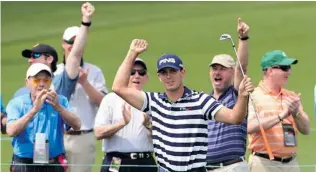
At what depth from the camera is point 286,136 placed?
11.1 meters

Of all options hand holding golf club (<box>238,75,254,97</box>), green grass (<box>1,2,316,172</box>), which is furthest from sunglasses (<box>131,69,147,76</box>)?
green grass (<box>1,2,316,172</box>)

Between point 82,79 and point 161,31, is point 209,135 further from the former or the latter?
point 161,31

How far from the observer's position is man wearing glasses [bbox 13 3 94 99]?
11430 millimetres

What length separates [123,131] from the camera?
1158cm

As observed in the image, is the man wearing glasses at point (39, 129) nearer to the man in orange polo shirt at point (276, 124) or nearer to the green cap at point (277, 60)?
the man in orange polo shirt at point (276, 124)

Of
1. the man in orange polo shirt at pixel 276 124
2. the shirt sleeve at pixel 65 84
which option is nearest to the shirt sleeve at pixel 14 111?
the shirt sleeve at pixel 65 84

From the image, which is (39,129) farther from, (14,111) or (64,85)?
(64,85)

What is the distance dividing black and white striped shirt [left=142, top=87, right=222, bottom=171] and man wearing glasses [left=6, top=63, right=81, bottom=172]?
134 cm

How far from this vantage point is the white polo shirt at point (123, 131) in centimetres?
1152

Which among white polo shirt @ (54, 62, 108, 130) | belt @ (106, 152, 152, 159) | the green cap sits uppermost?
the green cap

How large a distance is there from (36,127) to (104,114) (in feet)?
3.17

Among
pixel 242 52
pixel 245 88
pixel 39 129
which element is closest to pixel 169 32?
pixel 242 52

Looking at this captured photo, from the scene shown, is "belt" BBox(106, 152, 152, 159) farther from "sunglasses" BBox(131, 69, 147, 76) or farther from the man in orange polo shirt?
the man in orange polo shirt

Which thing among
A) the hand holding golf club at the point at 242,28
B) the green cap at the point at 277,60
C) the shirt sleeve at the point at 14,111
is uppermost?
the hand holding golf club at the point at 242,28
